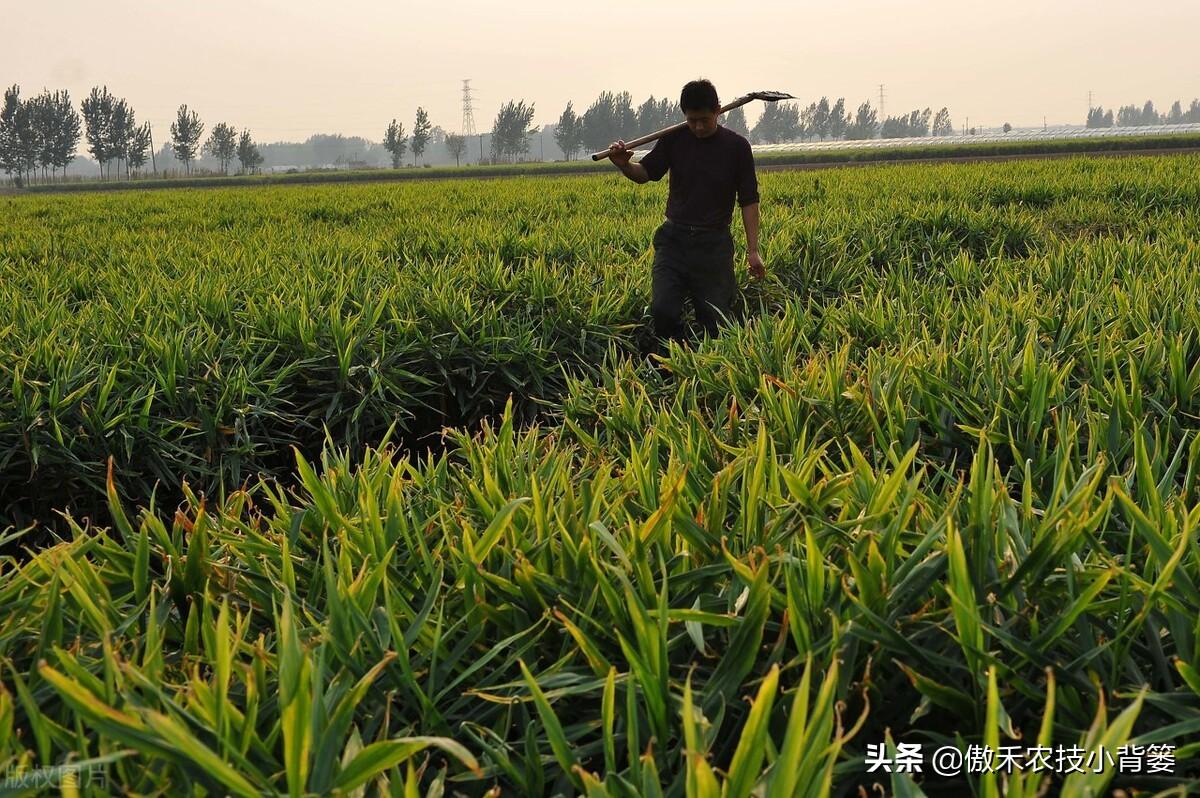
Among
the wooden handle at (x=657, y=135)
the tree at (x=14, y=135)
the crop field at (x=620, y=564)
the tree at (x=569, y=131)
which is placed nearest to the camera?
the crop field at (x=620, y=564)

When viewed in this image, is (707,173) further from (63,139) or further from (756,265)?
(63,139)

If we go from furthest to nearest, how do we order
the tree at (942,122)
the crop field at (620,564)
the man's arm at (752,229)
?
the tree at (942,122), the man's arm at (752,229), the crop field at (620,564)

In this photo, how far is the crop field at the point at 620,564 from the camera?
986 mm

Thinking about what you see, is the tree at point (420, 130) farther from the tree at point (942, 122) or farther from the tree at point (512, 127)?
the tree at point (942, 122)

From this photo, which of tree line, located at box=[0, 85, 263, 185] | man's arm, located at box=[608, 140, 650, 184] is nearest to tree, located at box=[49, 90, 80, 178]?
tree line, located at box=[0, 85, 263, 185]

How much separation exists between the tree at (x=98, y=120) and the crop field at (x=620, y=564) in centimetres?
8085

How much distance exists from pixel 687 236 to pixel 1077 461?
9.89 feet

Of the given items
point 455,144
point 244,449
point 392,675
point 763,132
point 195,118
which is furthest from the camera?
point 763,132

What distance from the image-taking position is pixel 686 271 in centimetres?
463

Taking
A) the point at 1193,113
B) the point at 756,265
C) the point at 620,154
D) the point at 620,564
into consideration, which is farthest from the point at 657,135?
the point at 1193,113

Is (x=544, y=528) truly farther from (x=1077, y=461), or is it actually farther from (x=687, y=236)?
(x=687, y=236)

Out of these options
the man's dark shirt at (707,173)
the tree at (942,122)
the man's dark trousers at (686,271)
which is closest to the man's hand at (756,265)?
the man's dark trousers at (686,271)

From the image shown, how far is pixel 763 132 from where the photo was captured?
114375 millimetres

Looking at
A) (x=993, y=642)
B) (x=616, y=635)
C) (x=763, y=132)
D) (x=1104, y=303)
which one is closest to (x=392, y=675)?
(x=616, y=635)
